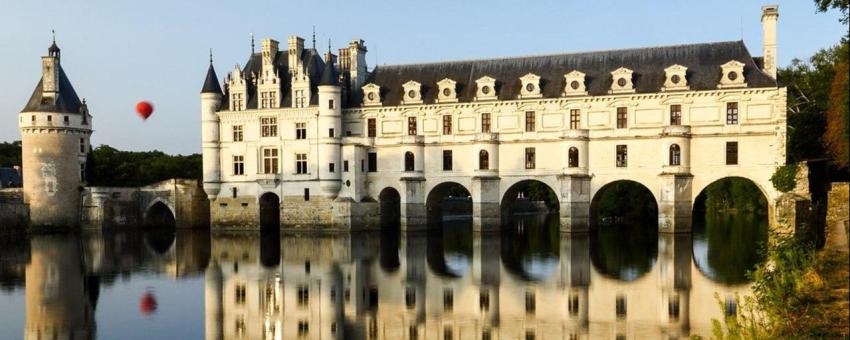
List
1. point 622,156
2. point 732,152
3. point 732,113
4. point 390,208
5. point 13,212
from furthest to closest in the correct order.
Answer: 1. point 13,212
2. point 390,208
3. point 622,156
4. point 732,113
5. point 732,152

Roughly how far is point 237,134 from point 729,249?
31.8m

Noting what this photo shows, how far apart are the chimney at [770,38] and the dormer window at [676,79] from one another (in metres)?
4.13

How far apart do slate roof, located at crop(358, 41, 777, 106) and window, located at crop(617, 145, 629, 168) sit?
3234mm

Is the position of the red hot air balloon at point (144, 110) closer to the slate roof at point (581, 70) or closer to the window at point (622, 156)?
the slate roof at point (581, 70)

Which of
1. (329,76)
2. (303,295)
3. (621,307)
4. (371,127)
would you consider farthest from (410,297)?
(329,76)

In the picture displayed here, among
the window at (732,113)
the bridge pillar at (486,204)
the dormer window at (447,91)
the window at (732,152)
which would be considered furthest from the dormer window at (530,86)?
the window at (732,152)

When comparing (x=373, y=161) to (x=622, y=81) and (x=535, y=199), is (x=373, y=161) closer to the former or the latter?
(x=622, y=81)

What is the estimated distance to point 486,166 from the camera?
47.0m

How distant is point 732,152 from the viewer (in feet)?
137

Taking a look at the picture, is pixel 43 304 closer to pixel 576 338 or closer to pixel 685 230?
pixel 576 338

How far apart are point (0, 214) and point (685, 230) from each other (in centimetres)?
4207

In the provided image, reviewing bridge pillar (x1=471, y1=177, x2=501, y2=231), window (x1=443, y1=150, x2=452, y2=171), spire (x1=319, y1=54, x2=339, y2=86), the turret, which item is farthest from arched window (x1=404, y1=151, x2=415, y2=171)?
the turret

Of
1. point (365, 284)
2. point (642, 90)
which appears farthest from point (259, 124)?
point (365, 284)

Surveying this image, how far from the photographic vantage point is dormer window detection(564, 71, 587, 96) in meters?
45.1
